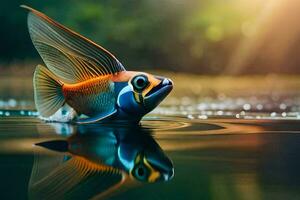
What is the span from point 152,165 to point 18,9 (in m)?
10.7

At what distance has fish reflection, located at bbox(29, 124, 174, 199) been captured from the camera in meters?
1.96

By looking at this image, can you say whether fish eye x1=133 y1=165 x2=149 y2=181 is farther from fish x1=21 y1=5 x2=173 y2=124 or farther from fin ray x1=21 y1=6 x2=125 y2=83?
fin ray x1=21 y1=6 x2=125 y2=83

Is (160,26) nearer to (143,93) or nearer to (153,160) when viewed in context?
(143,93)

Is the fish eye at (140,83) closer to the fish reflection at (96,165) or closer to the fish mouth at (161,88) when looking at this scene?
the fish mouth at (161,88)

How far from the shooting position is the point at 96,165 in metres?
2.42

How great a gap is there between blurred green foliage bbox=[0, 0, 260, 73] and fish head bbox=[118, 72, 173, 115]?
891cm

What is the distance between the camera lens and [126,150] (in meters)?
2.87

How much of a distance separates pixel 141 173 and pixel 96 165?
9.4 inches

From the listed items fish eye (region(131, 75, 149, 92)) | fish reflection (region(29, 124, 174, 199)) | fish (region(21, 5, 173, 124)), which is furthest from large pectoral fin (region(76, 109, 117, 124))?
fish reflection (region(29, 124, 174, 199))

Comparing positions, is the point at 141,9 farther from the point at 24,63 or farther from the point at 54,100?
the point at 54,100

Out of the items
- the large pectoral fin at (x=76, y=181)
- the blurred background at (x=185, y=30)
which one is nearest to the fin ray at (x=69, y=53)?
the large pectoral fin at (x=76, y=181)

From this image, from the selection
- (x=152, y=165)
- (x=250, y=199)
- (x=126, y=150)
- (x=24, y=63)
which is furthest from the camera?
(x=24, y=63)

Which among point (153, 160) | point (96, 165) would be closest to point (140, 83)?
point (153, 160)

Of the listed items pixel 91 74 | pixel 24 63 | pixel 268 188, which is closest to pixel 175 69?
pixel 24 63
